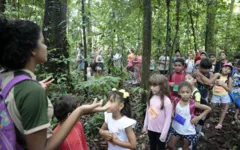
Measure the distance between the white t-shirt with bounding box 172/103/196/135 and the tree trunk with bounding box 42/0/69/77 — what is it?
9.14 ft

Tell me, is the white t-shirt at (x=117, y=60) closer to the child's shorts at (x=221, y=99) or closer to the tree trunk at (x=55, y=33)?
the tree trunk at (x=55, y=33)

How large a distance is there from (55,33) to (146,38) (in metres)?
2.11

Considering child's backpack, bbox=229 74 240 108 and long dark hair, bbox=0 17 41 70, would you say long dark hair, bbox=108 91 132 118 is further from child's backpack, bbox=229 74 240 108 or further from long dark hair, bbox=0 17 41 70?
child's backpack, bbox=229 74 240 108

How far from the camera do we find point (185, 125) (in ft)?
11.6

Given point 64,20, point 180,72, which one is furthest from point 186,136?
point 64,20

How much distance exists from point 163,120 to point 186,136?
505 mm

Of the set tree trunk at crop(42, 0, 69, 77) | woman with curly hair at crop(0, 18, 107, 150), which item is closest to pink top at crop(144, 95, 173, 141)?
woman with curly hair at crop(0, 18, 107, 150)

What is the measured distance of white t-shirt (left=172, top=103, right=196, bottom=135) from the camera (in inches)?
138

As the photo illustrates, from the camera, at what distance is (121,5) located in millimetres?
5801

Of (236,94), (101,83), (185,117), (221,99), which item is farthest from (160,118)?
(236,94)

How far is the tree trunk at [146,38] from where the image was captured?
16.1 feet

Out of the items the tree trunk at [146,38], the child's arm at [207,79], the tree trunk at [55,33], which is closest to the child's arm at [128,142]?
the child's arm at [207,79]

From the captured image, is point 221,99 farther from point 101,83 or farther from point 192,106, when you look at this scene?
point 101,83

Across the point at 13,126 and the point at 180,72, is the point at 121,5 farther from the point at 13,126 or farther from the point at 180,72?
the point at 13,126
